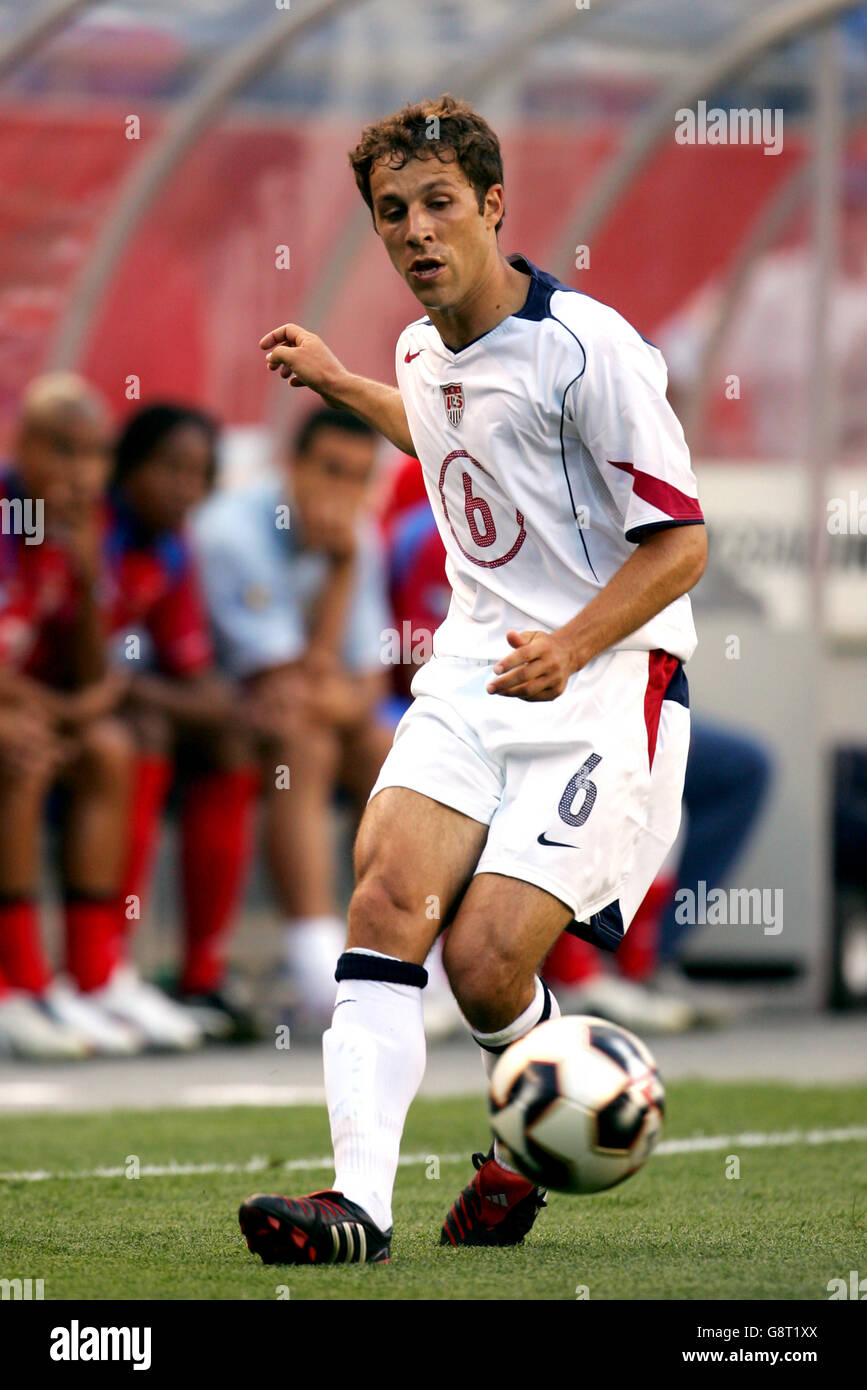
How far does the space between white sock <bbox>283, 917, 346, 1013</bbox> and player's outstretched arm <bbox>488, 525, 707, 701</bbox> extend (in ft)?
15.4

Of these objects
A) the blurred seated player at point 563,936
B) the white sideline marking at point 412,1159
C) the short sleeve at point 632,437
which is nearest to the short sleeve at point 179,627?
the blurred seated player at point 563,936

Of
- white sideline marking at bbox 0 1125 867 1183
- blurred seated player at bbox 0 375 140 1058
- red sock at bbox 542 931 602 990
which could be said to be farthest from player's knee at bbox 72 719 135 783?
white sideline marking at bbox 0 1125 867 1183

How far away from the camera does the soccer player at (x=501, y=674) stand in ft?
14.7

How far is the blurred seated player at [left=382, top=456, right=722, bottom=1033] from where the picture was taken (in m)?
9.65

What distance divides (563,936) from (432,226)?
5.34m

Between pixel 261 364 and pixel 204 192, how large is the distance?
81 centimetres

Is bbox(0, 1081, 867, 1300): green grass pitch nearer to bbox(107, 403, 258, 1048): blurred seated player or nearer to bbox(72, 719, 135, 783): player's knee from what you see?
bbox(72, 719, 135, 783): player's knee

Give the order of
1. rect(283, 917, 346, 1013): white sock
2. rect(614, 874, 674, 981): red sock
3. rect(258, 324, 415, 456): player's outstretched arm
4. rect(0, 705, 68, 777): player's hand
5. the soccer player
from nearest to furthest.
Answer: the soccer player
rect(258, 324, 415, 456): player's outstretched arm
rect(0, 705, 68, 777): player's hand
rect(283, 917, 346, 1013): white sock
rect(614, 874, 674, 981): red sock

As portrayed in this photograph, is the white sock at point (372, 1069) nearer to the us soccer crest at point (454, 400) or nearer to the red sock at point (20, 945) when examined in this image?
the us soccer crest at point (454, 400)

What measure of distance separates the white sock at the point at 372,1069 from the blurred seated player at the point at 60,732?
172 inches

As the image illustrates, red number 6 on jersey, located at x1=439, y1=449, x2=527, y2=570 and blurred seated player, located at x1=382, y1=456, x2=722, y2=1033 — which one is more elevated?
red number 6 on jersey, located at x1=439, y1=449, x2=527, y2=570

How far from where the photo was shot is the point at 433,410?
475cm
